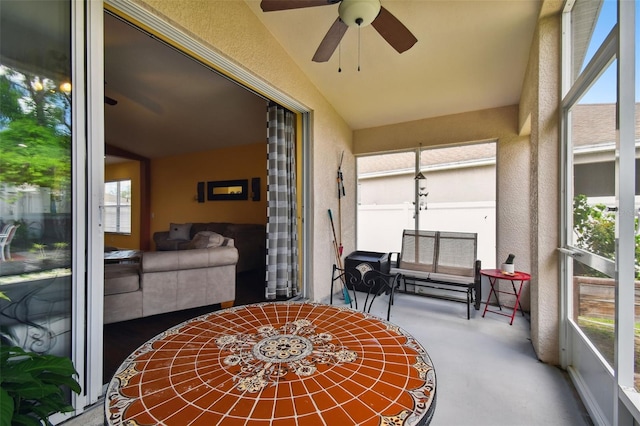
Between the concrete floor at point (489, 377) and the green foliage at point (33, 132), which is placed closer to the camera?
the green foliage at point (33, 132)

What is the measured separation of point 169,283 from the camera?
2.79 meters

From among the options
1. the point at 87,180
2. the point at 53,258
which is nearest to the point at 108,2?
the point at 87,180

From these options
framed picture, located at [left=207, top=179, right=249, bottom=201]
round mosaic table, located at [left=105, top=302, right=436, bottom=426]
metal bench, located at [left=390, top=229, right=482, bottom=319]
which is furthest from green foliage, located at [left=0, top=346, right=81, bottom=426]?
framed picture, located at [left=207, top=179, right=249, bottom=201]

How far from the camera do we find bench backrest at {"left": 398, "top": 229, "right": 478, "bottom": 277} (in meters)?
3.56

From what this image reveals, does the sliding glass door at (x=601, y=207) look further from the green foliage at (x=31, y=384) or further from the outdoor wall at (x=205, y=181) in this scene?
the outdoor wall at (x=205, y=181)

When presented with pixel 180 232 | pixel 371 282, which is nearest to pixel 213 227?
pixel 180 232

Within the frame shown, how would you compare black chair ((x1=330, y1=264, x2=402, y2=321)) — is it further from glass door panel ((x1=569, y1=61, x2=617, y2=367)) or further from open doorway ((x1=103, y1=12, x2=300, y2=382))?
open doorway ((x1=103, y1=12, x2=300, y2=382))

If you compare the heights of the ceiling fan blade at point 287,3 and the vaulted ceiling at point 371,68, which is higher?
the vaulted ceiling at point 371,68

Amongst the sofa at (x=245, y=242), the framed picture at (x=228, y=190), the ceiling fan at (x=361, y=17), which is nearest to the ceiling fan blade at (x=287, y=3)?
the ceiling fan at (x=361, y=17)

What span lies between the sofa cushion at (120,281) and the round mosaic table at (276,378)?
1.93m

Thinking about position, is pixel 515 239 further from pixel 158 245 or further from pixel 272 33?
pixel 158 245

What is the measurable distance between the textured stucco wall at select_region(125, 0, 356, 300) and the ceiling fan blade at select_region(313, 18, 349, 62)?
70 cm

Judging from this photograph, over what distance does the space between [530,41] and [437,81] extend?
866mm

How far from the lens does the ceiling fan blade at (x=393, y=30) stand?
5.83 ft
